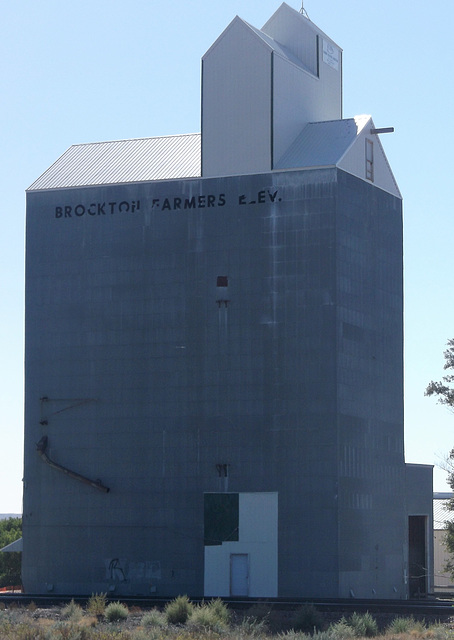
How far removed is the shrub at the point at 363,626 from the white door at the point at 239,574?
17342 mm

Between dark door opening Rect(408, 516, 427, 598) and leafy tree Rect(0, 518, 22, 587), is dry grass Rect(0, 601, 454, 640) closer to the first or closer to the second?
dark door opening Rect(408, 516, 427, 598)

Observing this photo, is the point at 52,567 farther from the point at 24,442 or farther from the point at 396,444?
the point at 396,444

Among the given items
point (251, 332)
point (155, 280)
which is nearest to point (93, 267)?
point (155, 280)

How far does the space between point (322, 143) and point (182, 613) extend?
27402mm

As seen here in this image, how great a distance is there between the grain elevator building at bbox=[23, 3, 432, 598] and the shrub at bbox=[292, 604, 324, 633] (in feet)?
48.4

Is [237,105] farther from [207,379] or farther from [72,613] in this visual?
[72,613]

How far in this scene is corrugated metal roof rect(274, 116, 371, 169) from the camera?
58.8m

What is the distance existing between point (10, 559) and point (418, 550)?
3098cm

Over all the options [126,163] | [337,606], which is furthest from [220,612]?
[126,163]

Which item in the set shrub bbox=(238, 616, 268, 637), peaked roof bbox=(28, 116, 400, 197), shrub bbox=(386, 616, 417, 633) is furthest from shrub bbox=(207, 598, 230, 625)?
peaked roof bbox=(28, 116, 400, 197)

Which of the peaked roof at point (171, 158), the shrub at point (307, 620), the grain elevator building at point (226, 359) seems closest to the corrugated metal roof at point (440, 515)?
the grain elevator building at point (226, 359)

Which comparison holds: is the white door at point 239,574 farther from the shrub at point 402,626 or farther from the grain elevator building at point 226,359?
the shrub at point 402,626

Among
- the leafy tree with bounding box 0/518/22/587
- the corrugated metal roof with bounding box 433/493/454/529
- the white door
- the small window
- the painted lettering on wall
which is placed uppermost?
the small window

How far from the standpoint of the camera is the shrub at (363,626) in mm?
37750
